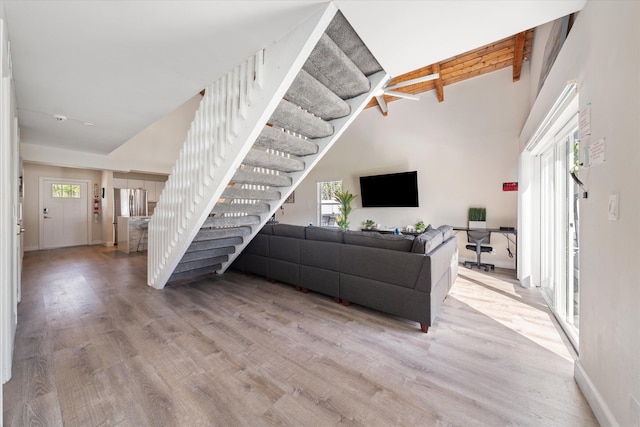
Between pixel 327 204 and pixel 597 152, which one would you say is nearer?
pixel 597 152

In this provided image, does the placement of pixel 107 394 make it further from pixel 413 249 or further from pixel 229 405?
pixel 413 249

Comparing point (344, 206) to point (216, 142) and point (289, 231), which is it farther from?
point (216, 142)

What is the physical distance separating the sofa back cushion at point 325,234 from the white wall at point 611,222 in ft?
6.35

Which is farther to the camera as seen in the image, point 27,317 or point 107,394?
point 27,317

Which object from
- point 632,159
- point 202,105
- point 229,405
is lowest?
point 229,405

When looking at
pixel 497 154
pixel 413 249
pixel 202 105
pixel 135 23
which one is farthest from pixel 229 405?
pixel 497 154

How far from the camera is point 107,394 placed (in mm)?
1462

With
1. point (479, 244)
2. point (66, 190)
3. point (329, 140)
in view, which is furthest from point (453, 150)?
point (66, 190)

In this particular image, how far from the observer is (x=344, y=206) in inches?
255

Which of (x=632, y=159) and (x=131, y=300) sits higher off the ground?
(x=632, y=159)

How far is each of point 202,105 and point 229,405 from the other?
263cm

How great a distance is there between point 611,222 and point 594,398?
968 millimetres

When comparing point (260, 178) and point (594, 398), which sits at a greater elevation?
point (260, 178)

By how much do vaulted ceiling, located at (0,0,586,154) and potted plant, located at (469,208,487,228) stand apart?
367 centimetres
